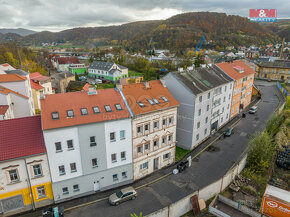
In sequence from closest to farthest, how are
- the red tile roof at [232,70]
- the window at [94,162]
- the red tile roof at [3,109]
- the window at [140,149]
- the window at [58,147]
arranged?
the window at [58,147] → the window at [94,162] → the window at [140,149] → the red tile roof at [3,109] → the red tile roof at [232,70]

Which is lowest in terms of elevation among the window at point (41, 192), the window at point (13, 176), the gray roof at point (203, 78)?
the window at point (41, 192)

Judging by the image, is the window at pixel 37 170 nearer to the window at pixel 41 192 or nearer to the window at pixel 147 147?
the window at pixel 41 192

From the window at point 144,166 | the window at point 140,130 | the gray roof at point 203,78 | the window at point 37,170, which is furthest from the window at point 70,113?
the gray roof at point 203,78

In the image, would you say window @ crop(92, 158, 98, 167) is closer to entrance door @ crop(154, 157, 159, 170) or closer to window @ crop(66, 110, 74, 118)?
window @ crop(66, 110, 74, 118)

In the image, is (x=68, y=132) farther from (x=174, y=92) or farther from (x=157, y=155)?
(x=174, y=92)

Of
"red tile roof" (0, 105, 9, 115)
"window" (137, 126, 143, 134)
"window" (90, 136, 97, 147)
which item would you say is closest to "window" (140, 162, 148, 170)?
"window" (137, 126, 143, 134)

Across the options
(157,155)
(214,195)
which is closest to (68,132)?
(157,155)
